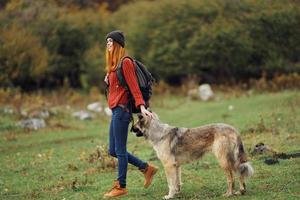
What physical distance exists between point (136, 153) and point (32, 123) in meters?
7.25

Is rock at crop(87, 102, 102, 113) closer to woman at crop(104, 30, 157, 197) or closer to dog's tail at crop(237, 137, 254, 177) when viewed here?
woman at crop(104, 30, 157, 197)

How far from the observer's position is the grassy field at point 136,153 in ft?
37.3

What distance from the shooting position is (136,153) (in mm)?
16172

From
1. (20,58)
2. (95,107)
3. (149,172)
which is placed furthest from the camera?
(20,58)

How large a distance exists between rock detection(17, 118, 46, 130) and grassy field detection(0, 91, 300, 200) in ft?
1.11

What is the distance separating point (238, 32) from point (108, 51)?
23.0 metres

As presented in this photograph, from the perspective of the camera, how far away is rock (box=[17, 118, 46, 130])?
72.7 ft

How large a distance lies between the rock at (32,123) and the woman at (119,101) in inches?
467

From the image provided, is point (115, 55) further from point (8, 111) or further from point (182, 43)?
point (182, 43)

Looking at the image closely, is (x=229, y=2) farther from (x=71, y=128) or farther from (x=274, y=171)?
(x=274, y=171)

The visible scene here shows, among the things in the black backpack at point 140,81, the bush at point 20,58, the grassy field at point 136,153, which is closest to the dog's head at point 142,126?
the black backpack at point 140,81

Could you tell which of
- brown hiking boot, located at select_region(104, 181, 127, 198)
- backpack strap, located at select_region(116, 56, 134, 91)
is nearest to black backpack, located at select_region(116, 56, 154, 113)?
backpack strap, located at select_region(116, 56, 134, 91)

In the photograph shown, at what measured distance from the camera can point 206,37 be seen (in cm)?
3303

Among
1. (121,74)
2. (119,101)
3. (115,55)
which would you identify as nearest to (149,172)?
(119,101)
